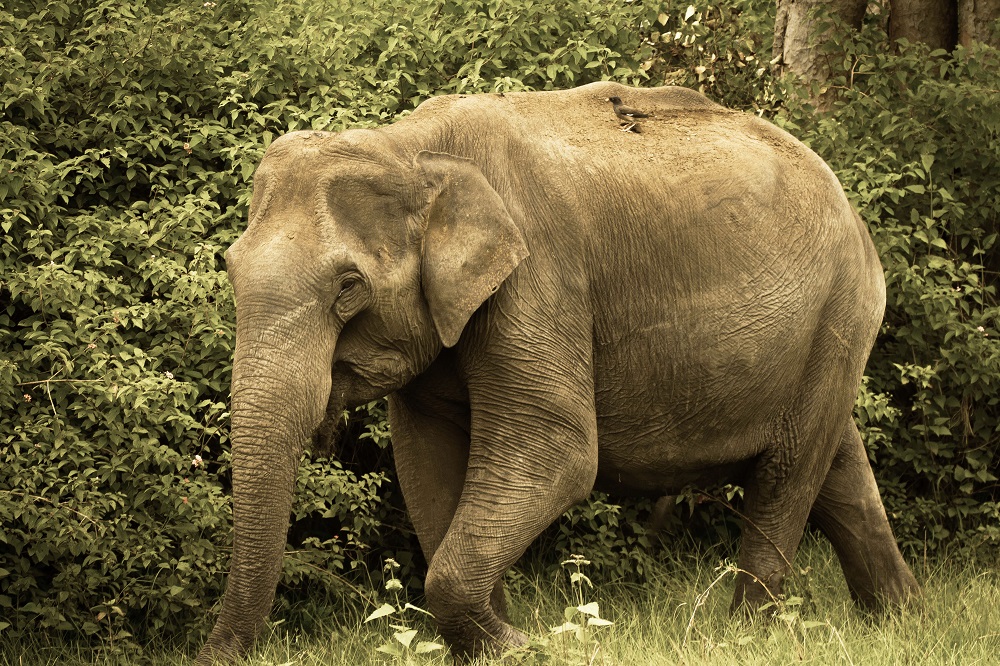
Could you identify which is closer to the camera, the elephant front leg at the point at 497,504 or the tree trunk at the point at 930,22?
the elephant front leg at the point at 497,504

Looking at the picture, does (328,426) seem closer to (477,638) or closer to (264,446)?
(264,446)

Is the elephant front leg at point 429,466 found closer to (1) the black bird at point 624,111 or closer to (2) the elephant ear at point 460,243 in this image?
(2) the elephant ear at point 460,243

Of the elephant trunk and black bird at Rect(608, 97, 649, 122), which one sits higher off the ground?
black bird at Rect(608, 97, 649, 122)

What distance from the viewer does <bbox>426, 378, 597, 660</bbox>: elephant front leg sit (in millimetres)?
4957

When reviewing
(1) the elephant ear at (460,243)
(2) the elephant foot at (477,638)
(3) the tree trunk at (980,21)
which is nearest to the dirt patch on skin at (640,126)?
(1) the elephant ear at (460,243)

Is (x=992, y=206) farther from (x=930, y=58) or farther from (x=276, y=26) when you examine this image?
(x=276, y=26)

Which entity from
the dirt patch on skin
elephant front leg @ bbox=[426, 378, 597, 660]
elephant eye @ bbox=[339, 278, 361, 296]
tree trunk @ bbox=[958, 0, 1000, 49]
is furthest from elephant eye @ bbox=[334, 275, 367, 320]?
tree trunk @ bbox=[958, 0, 1000, 49]

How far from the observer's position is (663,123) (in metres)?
5.71

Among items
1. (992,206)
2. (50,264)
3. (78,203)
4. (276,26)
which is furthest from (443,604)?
(992,206)

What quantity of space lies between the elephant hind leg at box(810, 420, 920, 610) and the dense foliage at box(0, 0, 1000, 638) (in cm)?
103

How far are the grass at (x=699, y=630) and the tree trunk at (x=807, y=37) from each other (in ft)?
9.51

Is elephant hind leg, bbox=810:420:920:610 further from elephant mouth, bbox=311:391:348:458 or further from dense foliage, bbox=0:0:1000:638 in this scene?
elephant mouth, bbox=311:391:348:458

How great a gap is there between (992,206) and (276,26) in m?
4.02

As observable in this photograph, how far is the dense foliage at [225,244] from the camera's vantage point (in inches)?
245
